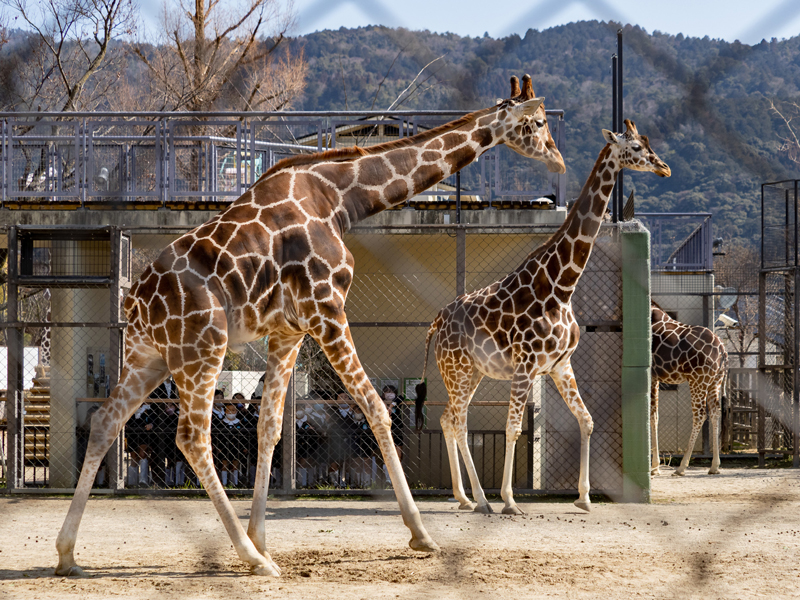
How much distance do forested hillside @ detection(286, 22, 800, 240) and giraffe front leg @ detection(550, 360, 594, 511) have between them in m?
5.18

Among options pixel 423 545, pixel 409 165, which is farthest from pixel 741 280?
pixel 423 545

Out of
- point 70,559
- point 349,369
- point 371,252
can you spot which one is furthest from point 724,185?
point 371,252

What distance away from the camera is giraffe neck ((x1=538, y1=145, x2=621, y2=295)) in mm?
6602

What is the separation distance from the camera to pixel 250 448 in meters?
8.80

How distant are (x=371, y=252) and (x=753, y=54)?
30.6 feet

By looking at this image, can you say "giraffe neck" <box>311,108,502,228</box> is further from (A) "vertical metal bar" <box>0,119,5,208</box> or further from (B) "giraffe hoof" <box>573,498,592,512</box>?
(A) "vertical metal bar" <box>0,119,5,208</box>

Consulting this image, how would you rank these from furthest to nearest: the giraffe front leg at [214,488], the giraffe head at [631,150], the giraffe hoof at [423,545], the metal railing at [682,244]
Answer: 1. the metal railing at [682,244]
2. the giraffe head at [631,150]
3. the giraffe hoof at [423,545]
4. the giraffe front leg at [214,488]

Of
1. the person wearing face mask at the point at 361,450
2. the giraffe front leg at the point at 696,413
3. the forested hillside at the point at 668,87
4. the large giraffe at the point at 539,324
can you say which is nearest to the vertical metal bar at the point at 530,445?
the large giraffe at the point at 539,324

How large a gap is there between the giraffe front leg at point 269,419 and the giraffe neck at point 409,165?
0.83 meters

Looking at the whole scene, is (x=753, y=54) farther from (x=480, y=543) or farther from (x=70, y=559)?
(x=480, y=543)

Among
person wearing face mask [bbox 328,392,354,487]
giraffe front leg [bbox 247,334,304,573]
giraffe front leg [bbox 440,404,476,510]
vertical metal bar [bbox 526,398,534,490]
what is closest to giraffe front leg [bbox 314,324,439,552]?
giraffe front leg [bbox 247,334,304,573]

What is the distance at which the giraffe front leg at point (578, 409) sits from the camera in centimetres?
677

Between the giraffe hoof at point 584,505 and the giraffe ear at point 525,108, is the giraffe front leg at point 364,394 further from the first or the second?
the giraffe hoof at point 584,505

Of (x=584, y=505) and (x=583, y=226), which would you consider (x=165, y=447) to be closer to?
(x=584, y=505)
